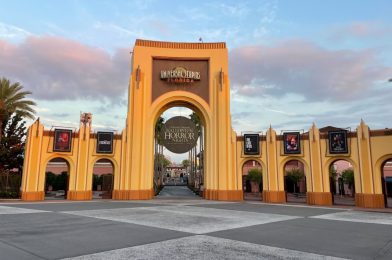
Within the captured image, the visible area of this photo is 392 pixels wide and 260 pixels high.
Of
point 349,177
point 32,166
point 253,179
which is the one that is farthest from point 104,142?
point 349,177

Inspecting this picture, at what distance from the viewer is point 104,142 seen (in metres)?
34.0

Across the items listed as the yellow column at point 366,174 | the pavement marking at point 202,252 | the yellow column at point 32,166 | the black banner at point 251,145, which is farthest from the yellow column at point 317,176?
the yellow column at point 32,166

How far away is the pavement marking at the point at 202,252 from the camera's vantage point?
8758 mm

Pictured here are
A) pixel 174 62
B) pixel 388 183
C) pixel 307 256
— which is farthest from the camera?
pixel 388 183

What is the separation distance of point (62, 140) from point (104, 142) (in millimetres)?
4326

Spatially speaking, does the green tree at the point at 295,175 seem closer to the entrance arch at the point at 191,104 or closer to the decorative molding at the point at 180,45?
the entrance arch at the point at 191,104

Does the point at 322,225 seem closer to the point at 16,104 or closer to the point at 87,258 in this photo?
the point at 87,258

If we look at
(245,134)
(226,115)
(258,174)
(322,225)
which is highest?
(226,115)

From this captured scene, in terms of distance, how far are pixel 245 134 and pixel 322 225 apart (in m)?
19.4

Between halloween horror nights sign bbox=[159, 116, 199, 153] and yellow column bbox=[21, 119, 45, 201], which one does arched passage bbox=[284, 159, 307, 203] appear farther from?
yellow column bbox=[21, 119, 45, 201]

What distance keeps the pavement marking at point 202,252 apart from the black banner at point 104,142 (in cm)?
2480

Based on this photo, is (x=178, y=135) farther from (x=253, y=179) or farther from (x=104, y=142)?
(x=253, y=179)

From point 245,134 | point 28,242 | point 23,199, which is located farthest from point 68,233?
point 245,134

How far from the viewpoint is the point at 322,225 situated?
15875 millimetres
